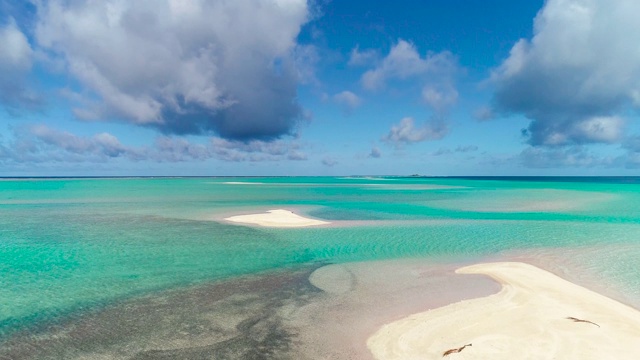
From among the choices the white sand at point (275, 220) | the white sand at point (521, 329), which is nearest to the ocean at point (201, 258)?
the white sand at point (275, 220)

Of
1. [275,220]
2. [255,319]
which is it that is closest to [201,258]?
[255,319]

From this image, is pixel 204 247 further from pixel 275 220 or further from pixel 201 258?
pixel 275 220

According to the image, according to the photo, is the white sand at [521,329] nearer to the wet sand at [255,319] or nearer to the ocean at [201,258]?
the wet sand at [255,319]

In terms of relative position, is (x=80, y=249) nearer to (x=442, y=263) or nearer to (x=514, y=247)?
(x=442, y=263)

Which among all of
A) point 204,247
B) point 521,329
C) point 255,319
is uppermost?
point 521,329

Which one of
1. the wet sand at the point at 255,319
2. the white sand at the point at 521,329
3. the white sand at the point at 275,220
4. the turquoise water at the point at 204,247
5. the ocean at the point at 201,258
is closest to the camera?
the white sand at the point at 521,329

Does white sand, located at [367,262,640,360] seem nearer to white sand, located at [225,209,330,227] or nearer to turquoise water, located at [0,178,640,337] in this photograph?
turquoise water, located at [0,178,640,337]
